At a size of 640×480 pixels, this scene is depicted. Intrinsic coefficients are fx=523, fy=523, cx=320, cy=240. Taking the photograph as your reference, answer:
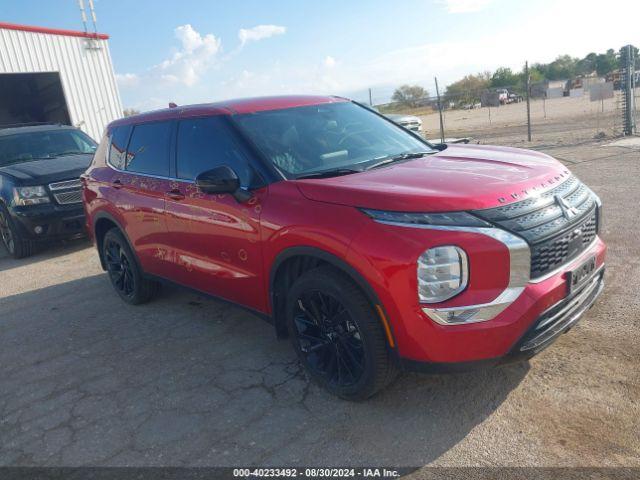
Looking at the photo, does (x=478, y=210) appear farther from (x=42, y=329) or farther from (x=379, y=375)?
(x=42, y=329)

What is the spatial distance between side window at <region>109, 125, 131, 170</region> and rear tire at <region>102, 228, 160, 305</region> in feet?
2.24

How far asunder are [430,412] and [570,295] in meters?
1.02

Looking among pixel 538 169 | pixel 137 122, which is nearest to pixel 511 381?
pixel 538 169

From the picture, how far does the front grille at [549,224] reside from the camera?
8.73ft

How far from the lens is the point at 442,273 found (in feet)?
8.49

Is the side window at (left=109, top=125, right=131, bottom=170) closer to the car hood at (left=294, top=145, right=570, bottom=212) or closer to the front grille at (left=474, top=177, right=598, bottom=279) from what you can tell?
the car hood at (left=294, top=145, right=570, bottom=212)

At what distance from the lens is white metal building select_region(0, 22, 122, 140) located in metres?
13.8

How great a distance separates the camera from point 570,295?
9.34ft

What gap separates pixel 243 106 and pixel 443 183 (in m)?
1.80

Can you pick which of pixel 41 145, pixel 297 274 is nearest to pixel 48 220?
pixel 41 145

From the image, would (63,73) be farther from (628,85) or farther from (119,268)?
(628,85)

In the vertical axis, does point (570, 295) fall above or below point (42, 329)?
above

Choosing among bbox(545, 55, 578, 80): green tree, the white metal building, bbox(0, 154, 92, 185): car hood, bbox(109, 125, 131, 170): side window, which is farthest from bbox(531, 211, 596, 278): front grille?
bbox(545, 55, 578, 80): green tree

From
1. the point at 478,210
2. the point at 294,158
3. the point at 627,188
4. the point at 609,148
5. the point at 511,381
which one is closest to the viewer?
the point at 478,210
